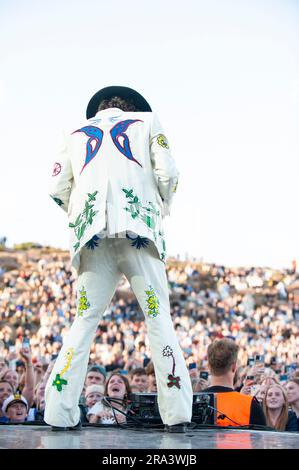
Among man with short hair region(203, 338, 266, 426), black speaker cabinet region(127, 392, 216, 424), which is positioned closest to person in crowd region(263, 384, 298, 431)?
man with short hair region(203, 338, 266, 426)

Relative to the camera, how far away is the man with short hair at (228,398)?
4.40 metres

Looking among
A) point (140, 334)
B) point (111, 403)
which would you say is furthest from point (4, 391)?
point (140, 334)

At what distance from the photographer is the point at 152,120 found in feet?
13.7

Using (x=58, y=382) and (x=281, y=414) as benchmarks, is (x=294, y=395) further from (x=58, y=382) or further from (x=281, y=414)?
(x=58, y=382)

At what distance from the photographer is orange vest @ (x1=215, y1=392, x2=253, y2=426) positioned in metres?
4.41

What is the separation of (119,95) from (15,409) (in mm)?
2655

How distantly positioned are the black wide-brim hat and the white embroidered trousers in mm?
943

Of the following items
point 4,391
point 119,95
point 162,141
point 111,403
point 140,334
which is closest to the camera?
point 162,141

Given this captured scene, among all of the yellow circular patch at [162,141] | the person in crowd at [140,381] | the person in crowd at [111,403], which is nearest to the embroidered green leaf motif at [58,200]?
the yellow circular patch at [162,141]

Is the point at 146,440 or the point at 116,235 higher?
the point at 116,235

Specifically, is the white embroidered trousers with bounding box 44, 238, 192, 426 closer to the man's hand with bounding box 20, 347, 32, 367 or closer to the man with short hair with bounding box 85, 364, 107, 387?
the man's hand with bounding box 20, 347, 32, 367

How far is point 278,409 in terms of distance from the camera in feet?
17.8
